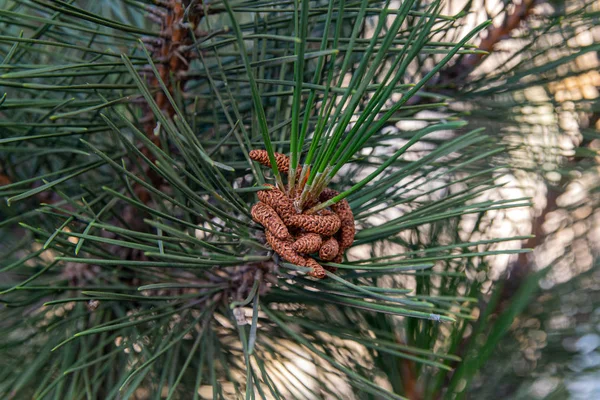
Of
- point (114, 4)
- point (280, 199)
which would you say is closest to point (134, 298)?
point (280, 199)

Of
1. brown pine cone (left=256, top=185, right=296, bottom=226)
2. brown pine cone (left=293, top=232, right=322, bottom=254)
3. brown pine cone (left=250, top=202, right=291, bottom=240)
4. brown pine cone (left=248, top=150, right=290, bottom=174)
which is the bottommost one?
brown pine cone (left=293, top=232, right=322, bottom=254)

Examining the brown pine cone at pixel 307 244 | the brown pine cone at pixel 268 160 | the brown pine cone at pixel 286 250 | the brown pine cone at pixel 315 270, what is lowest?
the brown pine cone at pixel 315 270

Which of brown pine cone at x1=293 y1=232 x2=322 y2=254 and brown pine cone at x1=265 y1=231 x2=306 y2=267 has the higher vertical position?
brown pine cone at x1=293 y1=232 x2=322 y2=254

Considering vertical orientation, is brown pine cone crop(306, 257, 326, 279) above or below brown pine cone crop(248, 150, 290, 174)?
below

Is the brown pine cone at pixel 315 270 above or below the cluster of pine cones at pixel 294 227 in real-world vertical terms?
below

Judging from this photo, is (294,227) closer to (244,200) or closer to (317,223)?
(317,223)

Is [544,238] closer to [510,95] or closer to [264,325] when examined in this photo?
[510,95]

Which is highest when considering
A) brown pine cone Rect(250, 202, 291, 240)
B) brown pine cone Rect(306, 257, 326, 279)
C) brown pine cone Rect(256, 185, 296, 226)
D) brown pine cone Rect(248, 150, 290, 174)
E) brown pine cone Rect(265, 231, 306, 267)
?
brown pine cone Rect(248, 150, 290, 174)

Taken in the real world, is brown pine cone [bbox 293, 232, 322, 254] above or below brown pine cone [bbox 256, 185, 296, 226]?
below
